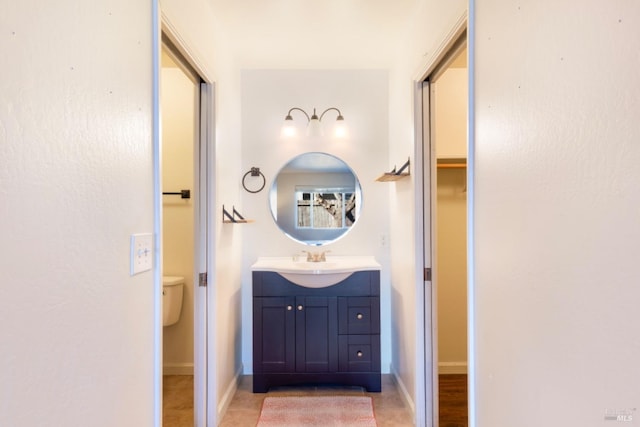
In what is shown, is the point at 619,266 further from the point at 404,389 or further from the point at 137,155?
the point at 404,389

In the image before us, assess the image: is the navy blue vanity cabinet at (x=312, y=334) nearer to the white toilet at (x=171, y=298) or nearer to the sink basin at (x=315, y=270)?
the sink basin at (x=315, y=270)

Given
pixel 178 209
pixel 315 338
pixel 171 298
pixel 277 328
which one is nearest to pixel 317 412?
pixel 315 338

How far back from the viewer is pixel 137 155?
1.05 meters

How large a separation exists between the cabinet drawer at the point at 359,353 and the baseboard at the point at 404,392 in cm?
21

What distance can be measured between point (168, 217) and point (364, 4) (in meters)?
2.09

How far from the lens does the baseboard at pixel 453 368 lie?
8.73ft

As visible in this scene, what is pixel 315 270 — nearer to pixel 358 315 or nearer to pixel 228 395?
pixel 358 315

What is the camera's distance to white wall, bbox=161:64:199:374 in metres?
2.65

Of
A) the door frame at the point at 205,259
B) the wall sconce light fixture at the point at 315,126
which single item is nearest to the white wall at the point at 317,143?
the wall sconce light fixture at the point at 315,126

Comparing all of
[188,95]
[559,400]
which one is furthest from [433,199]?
[188,95]

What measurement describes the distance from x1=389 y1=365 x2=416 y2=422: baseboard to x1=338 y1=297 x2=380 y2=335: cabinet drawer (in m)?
0.41

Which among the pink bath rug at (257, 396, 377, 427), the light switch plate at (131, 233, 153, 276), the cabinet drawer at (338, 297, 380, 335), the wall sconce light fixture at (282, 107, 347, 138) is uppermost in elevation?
the wall sconce light fixture at (282, 107, 347, 138)

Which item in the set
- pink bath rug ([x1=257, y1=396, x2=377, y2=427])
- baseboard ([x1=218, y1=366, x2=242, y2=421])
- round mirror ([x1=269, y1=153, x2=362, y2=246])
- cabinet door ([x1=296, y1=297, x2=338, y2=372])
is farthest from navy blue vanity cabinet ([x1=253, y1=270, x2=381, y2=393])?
round mirror ([x1=269, y1=153, x2=362, y2=246])

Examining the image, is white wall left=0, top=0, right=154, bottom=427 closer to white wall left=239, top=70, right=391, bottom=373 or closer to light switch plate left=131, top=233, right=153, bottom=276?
light switch plate left=131, top=233, right=153, bottom=276
